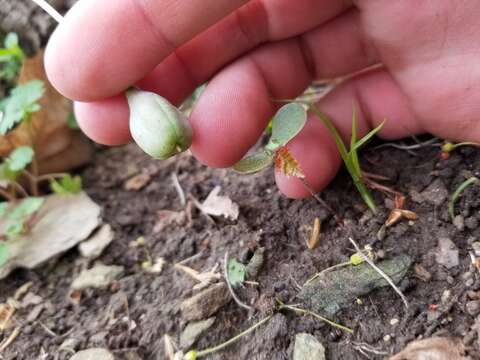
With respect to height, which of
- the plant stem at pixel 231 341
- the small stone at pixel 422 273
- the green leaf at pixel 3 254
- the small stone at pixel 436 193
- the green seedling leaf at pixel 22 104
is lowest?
the small stone at pixel 422 273

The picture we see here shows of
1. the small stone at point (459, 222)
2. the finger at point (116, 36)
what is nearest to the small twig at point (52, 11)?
the finger at point (116, 36)

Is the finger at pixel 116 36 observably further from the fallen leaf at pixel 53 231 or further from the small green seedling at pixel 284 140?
the fallen leaf at pixel 53 231

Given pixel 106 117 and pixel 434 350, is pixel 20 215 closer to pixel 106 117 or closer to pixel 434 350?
pixel 106 117

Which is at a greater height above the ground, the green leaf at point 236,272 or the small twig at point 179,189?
the small twig at point 179,189

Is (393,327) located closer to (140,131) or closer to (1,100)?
(140,131)

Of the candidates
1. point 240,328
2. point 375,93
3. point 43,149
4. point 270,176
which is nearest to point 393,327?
point 240,328

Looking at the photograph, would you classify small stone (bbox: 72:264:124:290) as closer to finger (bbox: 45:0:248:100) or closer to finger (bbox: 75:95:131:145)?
finger (bbox: 75:95:131:145)

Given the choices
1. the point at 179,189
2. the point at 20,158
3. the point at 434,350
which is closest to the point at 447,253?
the point at 434,350
